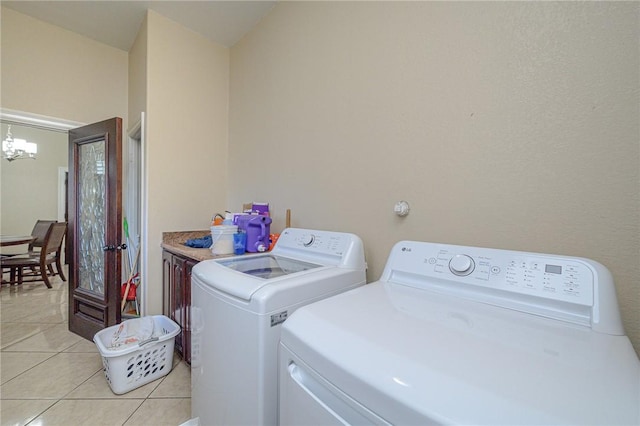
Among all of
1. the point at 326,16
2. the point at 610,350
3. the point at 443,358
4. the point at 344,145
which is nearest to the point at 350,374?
the point at 443,358


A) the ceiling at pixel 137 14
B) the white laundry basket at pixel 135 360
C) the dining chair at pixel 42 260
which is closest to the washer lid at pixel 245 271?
the white laundry basket at pixel 135 360

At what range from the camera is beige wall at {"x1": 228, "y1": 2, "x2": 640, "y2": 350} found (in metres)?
0.85

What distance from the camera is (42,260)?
12.5 feet

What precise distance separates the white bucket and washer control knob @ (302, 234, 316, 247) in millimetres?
593

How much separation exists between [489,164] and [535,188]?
0.18 m

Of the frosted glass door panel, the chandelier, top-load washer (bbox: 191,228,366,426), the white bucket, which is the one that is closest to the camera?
top-load washer (bbox: 191,228,366,426)

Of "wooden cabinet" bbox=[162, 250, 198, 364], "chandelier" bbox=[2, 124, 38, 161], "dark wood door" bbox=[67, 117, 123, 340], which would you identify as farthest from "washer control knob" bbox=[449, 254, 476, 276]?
"chandelier" bbox=[2, 124, 38, 161]

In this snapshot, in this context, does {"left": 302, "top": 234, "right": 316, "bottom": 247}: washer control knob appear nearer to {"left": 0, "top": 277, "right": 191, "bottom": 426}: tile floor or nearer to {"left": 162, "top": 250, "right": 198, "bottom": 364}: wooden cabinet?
{"left": 162, "top": 250, "right": 198, "bottom": 364}: wooden cabinet

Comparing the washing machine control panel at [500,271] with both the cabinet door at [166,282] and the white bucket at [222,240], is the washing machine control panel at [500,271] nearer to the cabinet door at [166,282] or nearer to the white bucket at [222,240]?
the white bucket at [222,240]

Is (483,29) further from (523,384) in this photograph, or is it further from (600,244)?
(523,384)

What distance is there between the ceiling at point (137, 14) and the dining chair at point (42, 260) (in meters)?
3.00

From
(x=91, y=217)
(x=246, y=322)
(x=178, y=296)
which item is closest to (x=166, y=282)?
→ (x=178, y=296)

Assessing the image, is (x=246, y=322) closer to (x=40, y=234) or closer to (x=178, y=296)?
(x=178, y=296)

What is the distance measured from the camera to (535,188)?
99 centimetres
